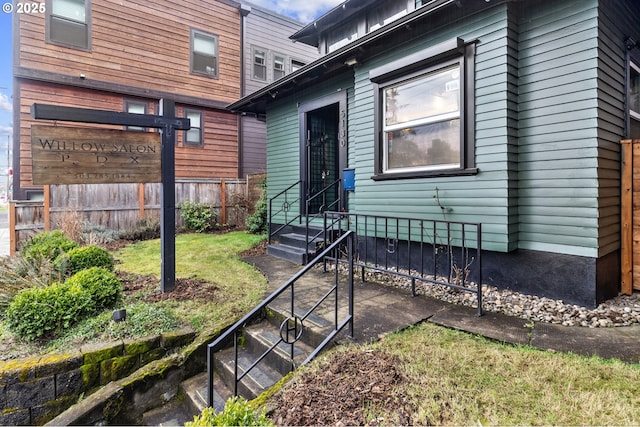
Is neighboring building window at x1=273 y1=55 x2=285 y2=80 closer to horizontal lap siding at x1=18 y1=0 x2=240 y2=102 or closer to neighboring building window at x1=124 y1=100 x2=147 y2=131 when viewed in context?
horizontal lap siding at x1=18 y1=0 x2=240 y2=102

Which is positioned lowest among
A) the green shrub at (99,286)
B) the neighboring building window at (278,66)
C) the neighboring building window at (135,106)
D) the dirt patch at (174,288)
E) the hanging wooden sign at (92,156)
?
the dirt patch at (174,288)

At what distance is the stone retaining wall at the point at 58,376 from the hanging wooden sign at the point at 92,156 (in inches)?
69.6

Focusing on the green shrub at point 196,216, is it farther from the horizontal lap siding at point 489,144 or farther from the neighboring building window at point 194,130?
the horizontal lap siding at point 489,144

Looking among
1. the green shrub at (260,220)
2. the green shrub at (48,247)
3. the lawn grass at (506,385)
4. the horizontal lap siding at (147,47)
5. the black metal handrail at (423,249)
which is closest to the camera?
the lawn grass at (506,385)

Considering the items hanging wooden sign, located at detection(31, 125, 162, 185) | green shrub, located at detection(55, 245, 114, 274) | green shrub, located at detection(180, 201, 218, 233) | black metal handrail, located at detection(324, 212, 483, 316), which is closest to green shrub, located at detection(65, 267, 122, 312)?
green shrub, located at detection(55, 245, 114, 274)

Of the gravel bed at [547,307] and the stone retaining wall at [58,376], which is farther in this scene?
the gravel bed at [547,307]

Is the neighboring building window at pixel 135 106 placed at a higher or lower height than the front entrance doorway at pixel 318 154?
higher

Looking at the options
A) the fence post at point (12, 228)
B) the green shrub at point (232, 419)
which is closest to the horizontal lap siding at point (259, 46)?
the fence post at point (12, 228)

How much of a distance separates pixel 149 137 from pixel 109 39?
766 centimetres

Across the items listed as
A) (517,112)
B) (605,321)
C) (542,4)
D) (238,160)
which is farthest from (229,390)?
(238,160)

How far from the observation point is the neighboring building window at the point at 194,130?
1075cm

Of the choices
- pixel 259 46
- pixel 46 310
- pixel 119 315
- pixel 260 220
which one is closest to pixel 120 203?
pixel 260 220

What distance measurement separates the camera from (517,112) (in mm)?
4000
